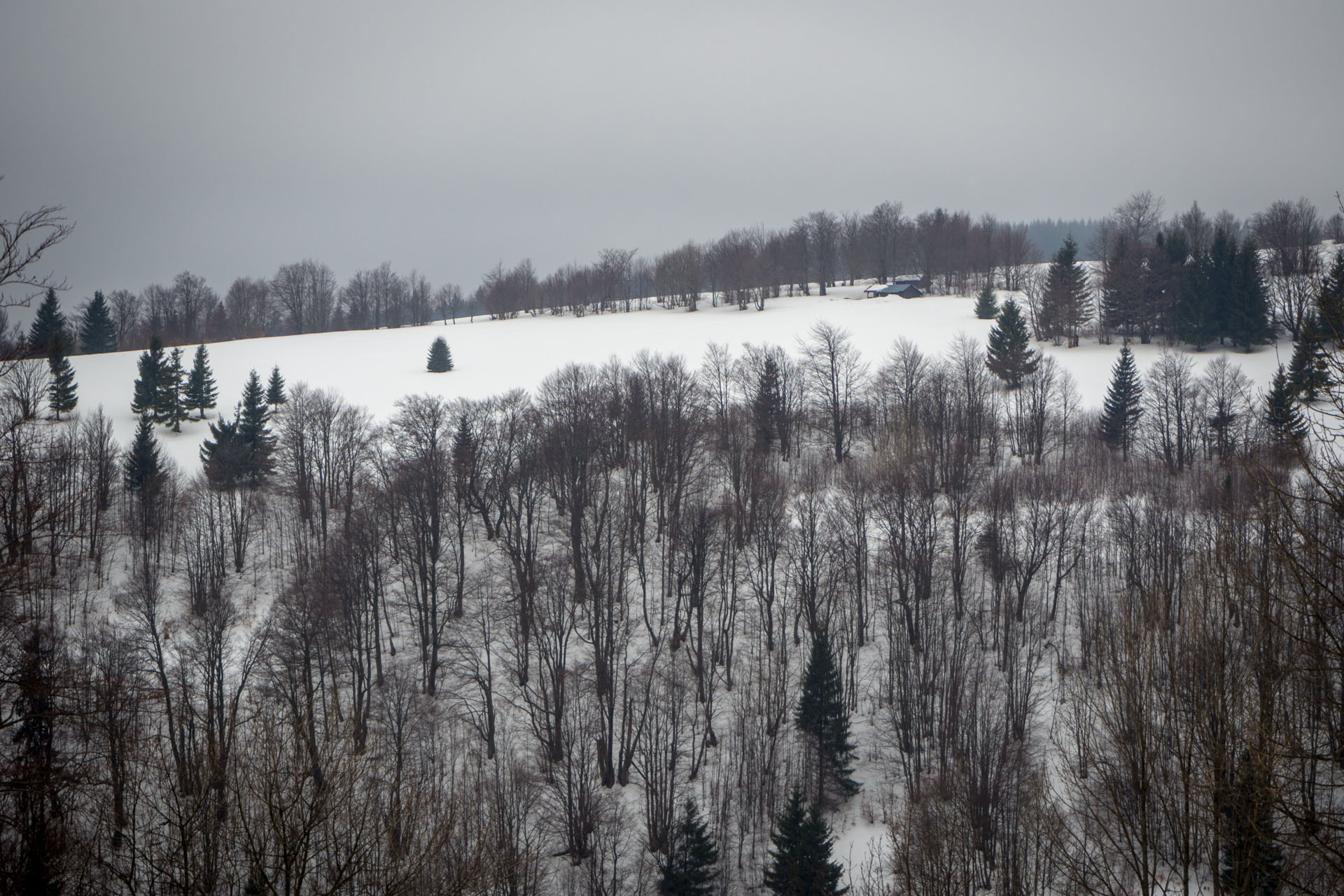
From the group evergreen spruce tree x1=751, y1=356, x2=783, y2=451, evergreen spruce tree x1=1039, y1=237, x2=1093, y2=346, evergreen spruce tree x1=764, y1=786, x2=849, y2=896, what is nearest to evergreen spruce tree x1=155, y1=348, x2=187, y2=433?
evergreen spruce tree x1=751, y1=356, x2=783, y2=451

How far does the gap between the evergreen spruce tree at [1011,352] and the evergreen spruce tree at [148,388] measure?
6064cm

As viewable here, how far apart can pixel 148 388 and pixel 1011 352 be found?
206 feet

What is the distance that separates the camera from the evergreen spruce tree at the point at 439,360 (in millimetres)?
71812

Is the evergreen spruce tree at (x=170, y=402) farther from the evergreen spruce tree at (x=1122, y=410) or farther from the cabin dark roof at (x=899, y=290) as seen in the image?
the cabin dark roof at (x=899, y=290)

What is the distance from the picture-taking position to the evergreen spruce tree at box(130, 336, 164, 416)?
55.9 meters

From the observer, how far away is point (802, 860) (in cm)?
2347

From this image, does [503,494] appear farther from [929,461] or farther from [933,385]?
[933,385]

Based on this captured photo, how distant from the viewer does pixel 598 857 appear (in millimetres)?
28188

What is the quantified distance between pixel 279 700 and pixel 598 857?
42.3ft

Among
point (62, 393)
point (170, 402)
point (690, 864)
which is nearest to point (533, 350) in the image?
point (170, 402)

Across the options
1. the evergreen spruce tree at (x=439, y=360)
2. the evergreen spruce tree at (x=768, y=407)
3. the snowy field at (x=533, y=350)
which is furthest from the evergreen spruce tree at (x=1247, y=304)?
the evergreen spruce tree at (x=439, y=360)

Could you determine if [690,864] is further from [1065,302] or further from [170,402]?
[1065,302]

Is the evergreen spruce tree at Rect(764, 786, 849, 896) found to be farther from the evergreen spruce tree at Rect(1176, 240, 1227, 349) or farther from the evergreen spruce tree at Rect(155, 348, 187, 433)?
the evergreen spruce tree at Rect(1176, 240, 1227, 349)

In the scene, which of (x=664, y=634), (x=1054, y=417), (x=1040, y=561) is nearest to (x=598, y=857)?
(x=664, y=634)
